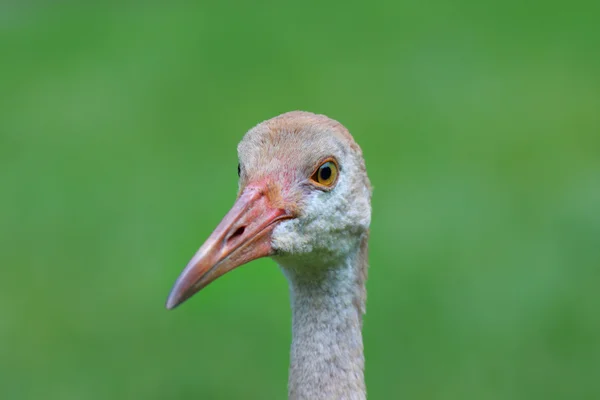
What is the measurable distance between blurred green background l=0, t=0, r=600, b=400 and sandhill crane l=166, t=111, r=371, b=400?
2.73 meters

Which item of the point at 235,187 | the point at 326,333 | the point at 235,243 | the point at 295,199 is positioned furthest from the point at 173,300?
the point at 235,187

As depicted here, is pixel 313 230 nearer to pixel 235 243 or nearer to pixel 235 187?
pixel 235 243

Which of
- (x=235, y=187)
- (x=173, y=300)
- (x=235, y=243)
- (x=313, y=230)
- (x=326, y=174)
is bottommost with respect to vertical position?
(x=173, y=300)

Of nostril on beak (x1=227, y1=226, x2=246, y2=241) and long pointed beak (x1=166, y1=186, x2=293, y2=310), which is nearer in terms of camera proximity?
long pointed beak (x1=166, y1=186, x2=293, y2=310)

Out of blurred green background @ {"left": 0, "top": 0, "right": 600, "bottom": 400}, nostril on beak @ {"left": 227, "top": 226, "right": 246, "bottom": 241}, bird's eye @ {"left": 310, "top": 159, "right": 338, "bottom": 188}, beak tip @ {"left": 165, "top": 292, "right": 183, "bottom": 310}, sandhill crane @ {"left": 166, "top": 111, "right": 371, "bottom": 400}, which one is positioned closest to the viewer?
beak tip @ {"left": 165, "top": 292, "right": 183, "bottom": 310}

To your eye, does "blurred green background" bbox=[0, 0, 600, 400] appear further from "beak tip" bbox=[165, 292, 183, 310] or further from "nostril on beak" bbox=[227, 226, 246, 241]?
"beak tip" bbox=[165, 292, 183, 310]

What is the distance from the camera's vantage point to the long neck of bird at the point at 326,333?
3.86 metres

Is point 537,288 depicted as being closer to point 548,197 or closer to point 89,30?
point 548,197

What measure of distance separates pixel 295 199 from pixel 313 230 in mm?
143

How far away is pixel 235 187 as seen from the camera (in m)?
8.52

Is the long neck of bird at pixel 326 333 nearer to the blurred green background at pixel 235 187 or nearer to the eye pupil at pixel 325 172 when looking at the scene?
the eye pupil at pixel 325 172

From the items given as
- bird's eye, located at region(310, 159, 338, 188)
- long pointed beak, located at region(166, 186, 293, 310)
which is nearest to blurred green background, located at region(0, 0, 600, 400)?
bird's eye, located at region(310, 159, 338, 188)

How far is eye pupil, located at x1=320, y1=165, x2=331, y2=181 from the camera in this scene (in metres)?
3.79

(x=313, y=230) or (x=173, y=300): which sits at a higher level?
(x=313, y=230)
